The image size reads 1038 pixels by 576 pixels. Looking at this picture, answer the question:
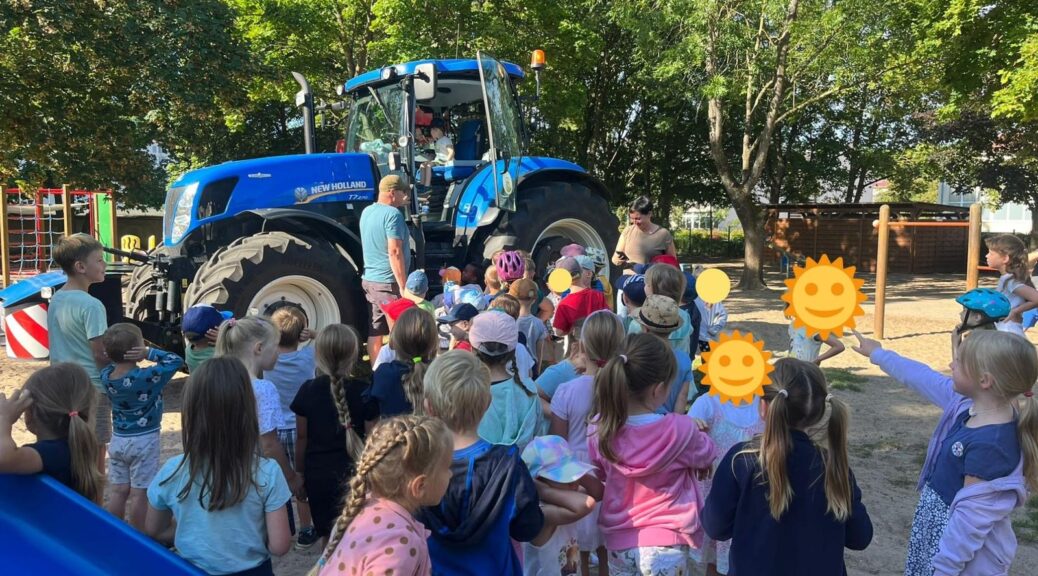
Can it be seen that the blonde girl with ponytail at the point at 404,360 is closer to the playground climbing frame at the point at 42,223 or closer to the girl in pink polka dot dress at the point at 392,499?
the girl in pink polka dot dress at the point at 392,499

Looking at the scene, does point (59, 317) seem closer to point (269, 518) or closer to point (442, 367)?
point (269, 518)

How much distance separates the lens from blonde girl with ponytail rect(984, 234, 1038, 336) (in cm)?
489

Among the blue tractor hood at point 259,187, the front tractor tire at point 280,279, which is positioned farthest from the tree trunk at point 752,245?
the front tractor tire at point 280,279

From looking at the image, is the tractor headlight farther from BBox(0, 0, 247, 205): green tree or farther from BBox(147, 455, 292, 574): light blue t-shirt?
BBox(0, 0, 247, 205): green tree

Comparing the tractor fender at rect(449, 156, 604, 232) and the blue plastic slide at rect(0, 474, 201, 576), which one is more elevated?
the tractor fender at rect(449, 156, 604, 232)

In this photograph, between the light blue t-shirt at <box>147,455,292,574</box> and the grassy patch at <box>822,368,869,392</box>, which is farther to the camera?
the grassy patch at <box>822,368,869,392</box>

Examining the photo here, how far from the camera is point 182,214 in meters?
5.82

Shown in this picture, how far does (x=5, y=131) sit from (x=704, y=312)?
9861 millimetres

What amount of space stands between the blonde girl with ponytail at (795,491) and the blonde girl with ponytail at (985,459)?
404 mm

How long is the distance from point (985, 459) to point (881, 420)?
151 inches

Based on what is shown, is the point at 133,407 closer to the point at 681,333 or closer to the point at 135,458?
the point at 135,458

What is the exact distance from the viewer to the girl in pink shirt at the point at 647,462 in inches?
96.3

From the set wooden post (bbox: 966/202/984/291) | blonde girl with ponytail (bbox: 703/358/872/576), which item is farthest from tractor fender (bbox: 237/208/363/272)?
wooden post (bbox: 966/202/984/291)

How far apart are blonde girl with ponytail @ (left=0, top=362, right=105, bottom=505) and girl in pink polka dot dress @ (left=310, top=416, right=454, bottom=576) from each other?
113cm
